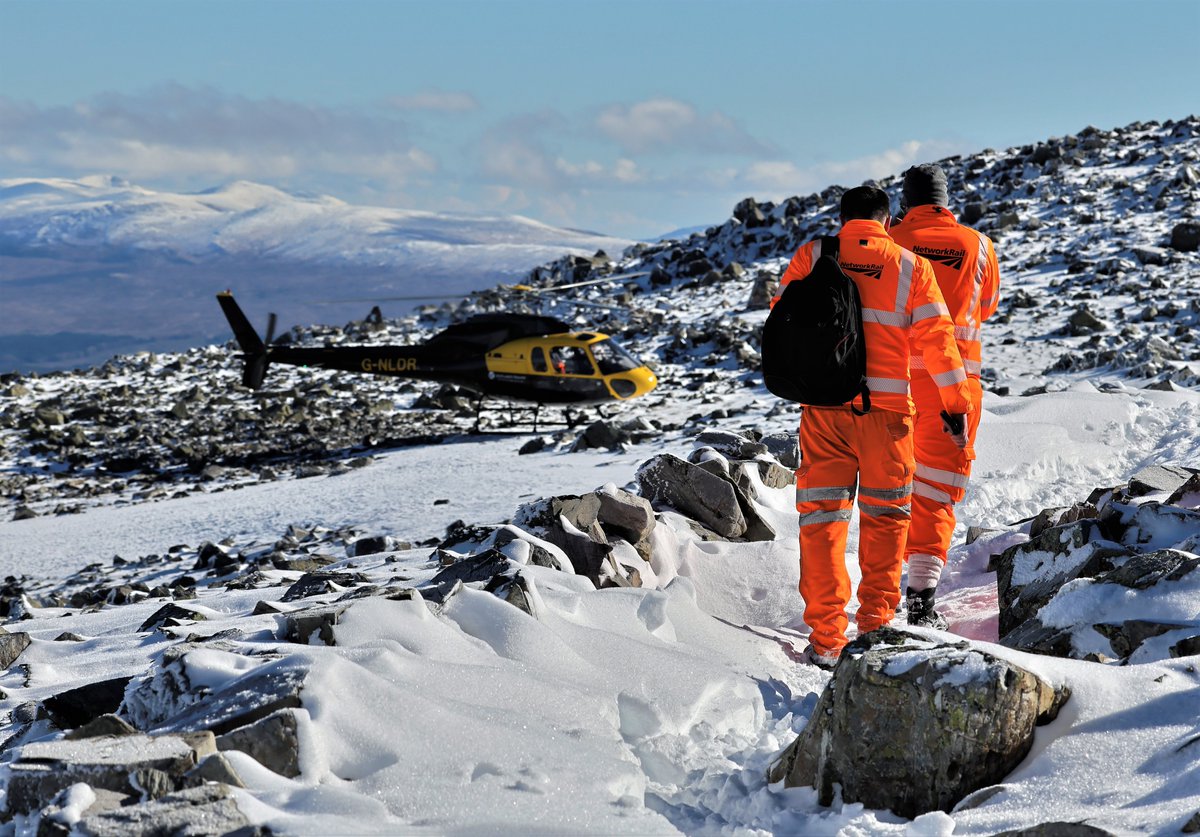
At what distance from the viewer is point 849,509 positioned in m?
4.63

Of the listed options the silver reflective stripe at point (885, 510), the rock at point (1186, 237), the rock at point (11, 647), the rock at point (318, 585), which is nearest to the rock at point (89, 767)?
the rock at point (11, 647)

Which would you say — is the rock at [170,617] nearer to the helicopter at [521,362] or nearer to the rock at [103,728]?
the rock at [103,728]

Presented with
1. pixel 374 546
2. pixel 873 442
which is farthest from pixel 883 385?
pixel 374 546

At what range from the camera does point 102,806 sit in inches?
103

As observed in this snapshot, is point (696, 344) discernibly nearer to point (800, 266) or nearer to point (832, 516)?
point (800, 266)

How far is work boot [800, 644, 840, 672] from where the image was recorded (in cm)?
449

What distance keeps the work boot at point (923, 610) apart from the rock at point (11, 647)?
4.11 m

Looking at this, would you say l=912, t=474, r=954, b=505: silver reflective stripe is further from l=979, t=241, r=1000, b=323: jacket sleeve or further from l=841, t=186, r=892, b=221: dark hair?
l=841, t=186, r=892, b=221: dark hair

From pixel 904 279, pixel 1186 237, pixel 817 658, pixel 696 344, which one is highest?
pixel 1186 237

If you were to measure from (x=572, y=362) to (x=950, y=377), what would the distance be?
10.3 metres

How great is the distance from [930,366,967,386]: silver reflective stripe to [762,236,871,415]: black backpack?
371 millimetres

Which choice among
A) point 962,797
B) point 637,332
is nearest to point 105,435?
point 637,332

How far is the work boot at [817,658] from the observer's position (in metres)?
4.49

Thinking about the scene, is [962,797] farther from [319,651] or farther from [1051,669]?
[319,651]
